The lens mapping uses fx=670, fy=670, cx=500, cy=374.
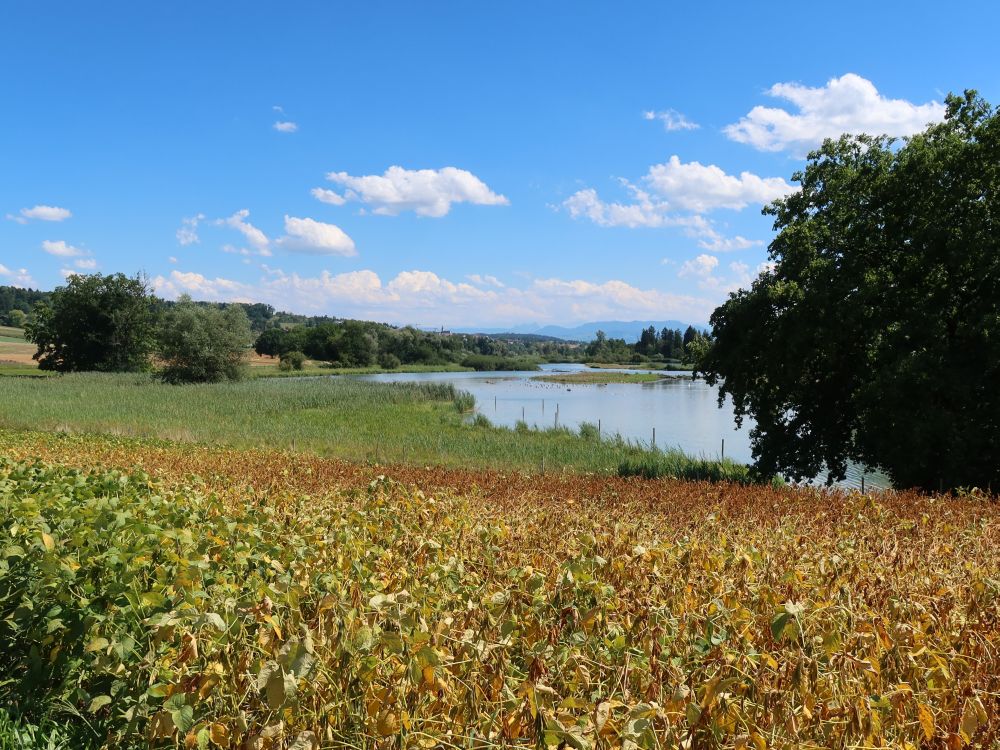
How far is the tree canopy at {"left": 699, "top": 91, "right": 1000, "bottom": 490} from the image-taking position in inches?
552

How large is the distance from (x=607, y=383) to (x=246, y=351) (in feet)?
151

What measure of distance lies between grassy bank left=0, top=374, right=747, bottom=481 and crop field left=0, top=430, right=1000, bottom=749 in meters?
14.3

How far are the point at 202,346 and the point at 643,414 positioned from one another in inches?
1437

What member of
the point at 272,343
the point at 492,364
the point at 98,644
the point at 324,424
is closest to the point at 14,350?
the point at 272,343

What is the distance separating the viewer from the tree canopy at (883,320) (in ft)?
46.0

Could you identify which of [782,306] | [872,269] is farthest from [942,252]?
[782,306]

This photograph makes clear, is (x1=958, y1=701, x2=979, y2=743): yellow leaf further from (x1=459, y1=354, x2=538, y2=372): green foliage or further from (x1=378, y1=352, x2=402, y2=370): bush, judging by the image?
(x1=459, y1=354, x2=538, y2=372): green foliage

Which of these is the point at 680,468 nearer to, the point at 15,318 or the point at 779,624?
the point at 779,624

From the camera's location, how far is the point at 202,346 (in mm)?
56156

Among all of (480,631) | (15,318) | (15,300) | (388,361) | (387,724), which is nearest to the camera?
(387,724)

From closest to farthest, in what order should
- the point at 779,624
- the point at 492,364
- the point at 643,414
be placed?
the point at 779,624, the point at 643,414, the point at 492,364

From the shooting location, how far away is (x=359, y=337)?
12438 centimetres

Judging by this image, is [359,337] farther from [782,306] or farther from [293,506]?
[293,506]

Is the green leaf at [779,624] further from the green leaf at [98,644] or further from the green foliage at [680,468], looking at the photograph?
the green foliage at [680,468]
